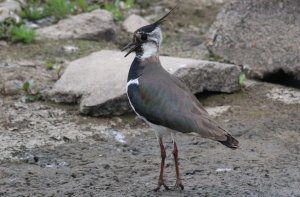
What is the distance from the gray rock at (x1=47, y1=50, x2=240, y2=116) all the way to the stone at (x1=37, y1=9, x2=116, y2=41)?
130cm

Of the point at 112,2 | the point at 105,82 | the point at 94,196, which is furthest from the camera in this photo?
the point at 112,2

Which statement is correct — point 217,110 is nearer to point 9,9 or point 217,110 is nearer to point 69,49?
point 69,49

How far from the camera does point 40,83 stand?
27.3ft

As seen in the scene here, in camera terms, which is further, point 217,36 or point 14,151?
point 217,36

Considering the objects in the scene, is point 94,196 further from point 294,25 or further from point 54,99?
point 294,25

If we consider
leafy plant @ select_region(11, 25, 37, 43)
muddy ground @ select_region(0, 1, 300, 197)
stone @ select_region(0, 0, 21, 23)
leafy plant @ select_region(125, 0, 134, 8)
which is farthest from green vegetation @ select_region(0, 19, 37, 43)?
leafy plant @ select_region(125, 0, 134, 8)

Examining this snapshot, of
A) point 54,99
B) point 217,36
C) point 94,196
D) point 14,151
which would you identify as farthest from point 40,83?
point 94,196

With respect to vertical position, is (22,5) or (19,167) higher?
(22,5)

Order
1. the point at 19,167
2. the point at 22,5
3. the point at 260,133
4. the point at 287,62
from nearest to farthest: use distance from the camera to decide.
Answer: the point at 19,167 < the point at 260,133 < the point at 287,62 < the point at 22,5

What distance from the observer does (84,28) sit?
9.77 m

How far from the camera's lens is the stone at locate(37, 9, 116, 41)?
966cm

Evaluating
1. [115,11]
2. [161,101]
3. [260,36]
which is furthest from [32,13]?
[161,101]

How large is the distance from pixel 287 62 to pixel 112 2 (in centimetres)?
334

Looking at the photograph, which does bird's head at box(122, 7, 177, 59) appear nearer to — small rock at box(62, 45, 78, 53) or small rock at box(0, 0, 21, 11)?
small rock at box(62, 45, 78, 53)
